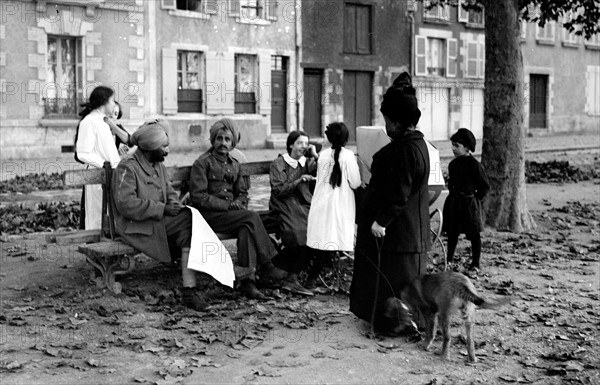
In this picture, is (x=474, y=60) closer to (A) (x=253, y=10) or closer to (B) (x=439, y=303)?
(A) (x=253, y=10)

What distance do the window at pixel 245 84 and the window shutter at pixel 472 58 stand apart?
10199 millimetres

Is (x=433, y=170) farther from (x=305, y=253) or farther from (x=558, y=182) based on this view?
(x=558, y=182)

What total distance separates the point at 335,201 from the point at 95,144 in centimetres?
254

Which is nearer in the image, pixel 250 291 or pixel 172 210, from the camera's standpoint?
pixel 172 210

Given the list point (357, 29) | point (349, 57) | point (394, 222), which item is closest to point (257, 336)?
point (394, 222)

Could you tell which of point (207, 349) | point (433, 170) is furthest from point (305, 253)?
point (207, 349)

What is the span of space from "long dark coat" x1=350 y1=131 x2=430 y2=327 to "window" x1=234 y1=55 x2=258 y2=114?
2155cm

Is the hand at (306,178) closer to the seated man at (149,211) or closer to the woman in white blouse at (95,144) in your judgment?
the seated man at (149,211)

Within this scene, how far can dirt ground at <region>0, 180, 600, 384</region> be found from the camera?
5355mm

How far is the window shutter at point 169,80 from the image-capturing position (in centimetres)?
2545

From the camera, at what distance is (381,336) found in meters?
6.16

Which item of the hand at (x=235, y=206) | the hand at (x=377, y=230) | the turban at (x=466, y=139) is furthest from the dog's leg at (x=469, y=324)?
the turban at (x=466, y=139)

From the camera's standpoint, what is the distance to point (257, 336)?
6.10 metres

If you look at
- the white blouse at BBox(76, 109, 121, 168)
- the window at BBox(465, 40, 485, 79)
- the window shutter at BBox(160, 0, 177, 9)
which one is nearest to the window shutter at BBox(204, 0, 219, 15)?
the window shutter at BBox(160, 0, 177, 9)
